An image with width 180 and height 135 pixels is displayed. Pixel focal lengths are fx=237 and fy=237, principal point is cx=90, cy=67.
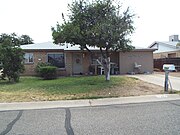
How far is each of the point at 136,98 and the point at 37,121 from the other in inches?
211

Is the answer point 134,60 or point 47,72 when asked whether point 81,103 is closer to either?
point 47,72

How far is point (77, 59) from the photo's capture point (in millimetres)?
24500

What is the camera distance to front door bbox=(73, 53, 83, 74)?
80.2ft

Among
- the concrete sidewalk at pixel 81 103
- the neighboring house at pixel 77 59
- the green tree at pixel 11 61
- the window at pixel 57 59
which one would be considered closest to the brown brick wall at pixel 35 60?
the neighboring house at pixel 77 59

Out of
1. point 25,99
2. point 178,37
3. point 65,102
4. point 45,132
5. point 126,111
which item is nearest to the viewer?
point 45,132

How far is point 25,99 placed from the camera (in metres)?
11.0

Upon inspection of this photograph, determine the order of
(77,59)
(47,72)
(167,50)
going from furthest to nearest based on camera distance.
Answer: (167,50)
(77,59)
(47,72)

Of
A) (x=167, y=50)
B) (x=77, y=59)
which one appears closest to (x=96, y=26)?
(x=77, y=59)

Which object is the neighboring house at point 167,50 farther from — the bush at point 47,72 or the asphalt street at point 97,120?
the asphalt street at point 97,120

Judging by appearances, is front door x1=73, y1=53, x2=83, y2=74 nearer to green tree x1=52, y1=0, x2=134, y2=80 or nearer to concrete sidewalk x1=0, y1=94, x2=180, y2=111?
green tree x1=52, y1=0, x2=134, y2=80

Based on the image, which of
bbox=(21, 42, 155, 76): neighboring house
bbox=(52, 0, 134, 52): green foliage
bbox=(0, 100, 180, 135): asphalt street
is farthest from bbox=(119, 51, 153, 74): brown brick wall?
bbox=(0, 100, 180, 135): asphalt street

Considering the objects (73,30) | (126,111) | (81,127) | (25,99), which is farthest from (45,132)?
(73,30)

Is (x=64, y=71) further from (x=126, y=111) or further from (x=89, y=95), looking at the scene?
(x=126, y=111)

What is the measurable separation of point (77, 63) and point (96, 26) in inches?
430
